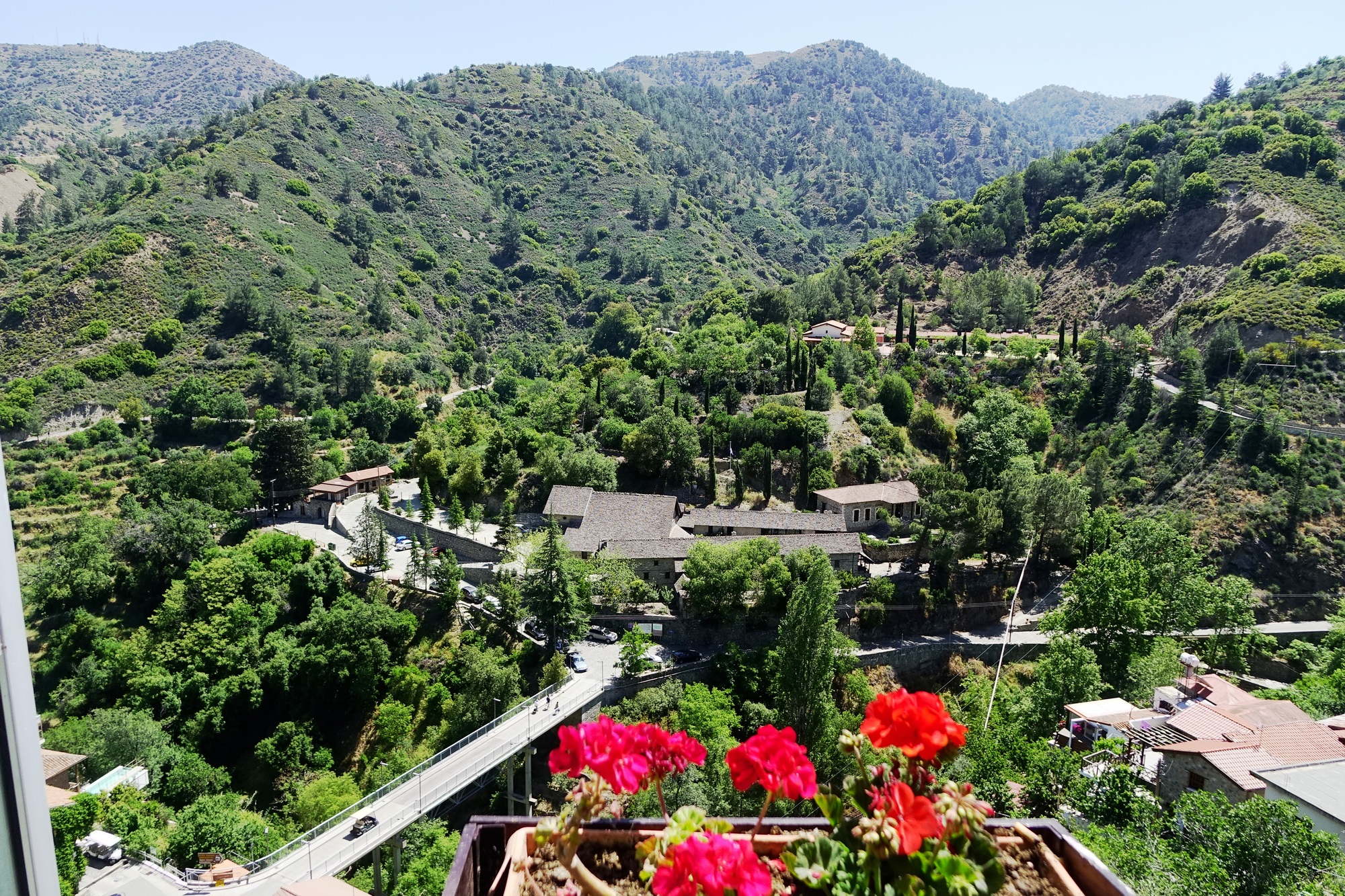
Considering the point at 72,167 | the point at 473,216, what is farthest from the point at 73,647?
the point at 72,167

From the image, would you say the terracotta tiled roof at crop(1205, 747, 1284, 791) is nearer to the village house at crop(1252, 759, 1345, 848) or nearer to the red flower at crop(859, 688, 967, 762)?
the village house at crop(1252, 759, 1345, 848)

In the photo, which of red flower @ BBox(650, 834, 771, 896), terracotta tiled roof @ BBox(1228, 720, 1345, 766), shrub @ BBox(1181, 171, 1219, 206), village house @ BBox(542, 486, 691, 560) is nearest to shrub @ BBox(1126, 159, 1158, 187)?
shrub @ BBox(1181, 171, 1219, 206)

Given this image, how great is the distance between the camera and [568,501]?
41938 mm

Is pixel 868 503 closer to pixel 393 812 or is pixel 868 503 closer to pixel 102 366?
pixel 393 812

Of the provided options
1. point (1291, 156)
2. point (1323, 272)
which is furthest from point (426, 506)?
point (1291, 156)

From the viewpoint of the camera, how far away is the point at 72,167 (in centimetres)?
13362

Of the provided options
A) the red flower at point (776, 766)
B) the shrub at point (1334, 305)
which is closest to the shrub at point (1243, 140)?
the shrub at point (1334, 305)

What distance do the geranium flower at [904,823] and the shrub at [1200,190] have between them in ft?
294

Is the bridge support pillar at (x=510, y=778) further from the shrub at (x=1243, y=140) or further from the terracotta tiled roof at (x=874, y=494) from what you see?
the shrub at (x=1243, y=140)

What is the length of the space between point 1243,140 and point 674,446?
72631 millimetres

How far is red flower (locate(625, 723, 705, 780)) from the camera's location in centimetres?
391

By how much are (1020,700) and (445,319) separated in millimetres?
82143

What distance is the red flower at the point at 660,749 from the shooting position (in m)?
3.91

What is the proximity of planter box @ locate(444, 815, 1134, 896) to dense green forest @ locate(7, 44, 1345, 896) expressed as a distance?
13.7 meters
